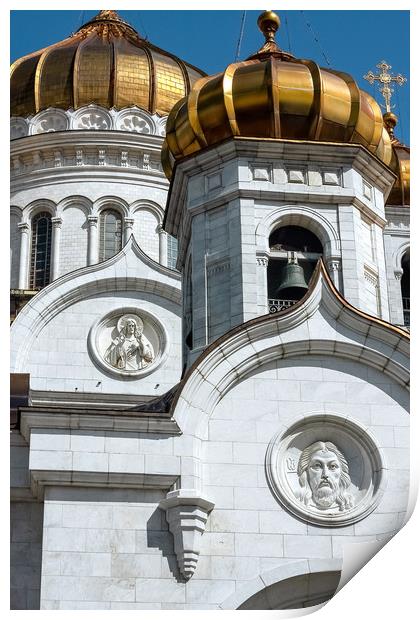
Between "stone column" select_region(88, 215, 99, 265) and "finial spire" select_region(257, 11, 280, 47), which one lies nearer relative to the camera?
"finial spire" select_region(257, 11, 280, 47)

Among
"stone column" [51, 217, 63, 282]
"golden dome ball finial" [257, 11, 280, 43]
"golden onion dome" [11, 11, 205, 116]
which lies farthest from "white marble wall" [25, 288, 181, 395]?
"golden onion dome" [11, 11, 205, 116]

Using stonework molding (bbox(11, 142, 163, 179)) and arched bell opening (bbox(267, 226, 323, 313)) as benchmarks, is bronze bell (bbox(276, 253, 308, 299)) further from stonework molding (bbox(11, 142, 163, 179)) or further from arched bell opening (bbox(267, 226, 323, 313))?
stonework molding (bbox(11, 142, 163, 179))

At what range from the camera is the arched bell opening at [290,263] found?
55.8 feet

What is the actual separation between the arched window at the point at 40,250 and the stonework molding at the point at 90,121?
191 cm

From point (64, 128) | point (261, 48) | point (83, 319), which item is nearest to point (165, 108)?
point (64, 128)

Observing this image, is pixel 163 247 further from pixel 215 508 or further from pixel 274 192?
pixel 215 508

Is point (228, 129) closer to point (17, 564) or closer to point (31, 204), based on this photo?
point (17, 564)

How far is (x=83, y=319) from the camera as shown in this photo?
23531 mm

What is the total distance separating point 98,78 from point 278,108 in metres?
12.6

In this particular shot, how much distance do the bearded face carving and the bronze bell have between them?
2.42m

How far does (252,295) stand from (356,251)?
1.56 metres

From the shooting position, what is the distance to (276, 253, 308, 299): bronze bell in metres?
17.0

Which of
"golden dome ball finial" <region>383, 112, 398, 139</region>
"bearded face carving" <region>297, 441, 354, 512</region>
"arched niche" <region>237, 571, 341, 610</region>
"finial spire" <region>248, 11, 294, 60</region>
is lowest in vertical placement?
"arched niche" <region>237, 571, 341, 610</region>

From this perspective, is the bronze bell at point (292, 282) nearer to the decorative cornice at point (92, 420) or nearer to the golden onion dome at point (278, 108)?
the golden onion dome at point (278, 108)
